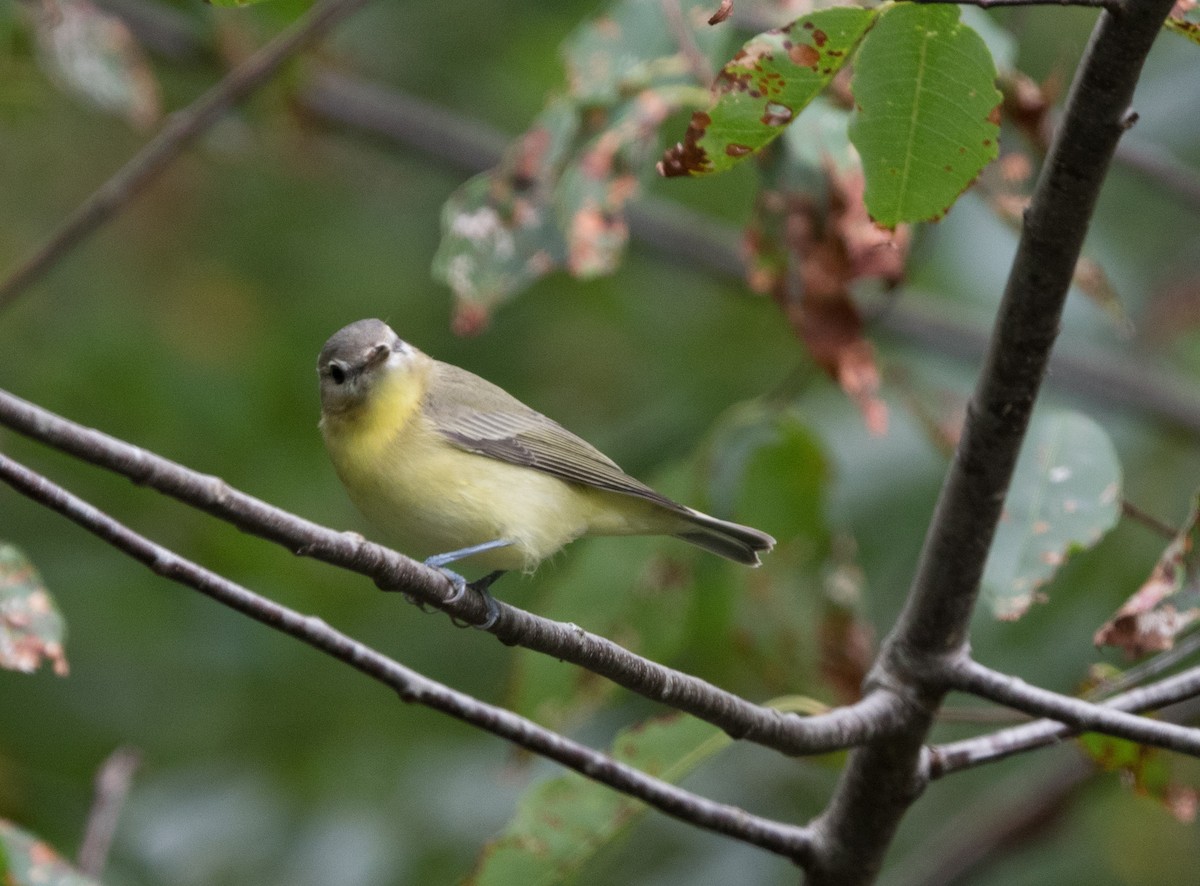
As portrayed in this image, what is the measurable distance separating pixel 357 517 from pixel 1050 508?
3.22 metres

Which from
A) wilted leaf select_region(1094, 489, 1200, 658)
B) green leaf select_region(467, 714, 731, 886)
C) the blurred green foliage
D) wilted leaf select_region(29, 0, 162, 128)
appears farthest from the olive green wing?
wilted leaf select_region(29, 0, 162, 128)

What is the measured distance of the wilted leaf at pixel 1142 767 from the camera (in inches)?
103

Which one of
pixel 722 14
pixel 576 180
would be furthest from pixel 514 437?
pixel 722 14

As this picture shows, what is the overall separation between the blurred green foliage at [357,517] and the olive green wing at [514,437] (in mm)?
255

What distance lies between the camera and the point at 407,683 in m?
2.12

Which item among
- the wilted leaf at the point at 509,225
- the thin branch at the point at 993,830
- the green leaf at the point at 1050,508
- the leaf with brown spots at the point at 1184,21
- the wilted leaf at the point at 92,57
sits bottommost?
the thin branch at the point at 993,830

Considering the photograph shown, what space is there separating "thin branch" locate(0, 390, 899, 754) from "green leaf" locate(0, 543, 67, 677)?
0.66 metres

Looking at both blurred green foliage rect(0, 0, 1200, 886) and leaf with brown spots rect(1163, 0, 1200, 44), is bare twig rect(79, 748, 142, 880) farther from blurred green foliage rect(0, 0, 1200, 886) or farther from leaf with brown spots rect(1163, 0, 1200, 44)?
leaf with brown spots rect(1163, 0, 1200, 44)

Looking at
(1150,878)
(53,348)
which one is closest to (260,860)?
(53,348)

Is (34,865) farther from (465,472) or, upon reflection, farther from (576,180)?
(576,180)

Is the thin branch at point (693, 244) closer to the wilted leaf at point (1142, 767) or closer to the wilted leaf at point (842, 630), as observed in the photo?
the wilted leaf at point (842, 630)

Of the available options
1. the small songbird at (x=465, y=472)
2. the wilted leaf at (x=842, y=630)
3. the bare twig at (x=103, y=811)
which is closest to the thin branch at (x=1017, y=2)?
the small songbird at (x=465, y=472)

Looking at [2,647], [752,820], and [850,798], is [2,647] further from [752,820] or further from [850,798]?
[850,798]

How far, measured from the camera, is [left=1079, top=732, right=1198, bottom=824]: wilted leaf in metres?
2.61
